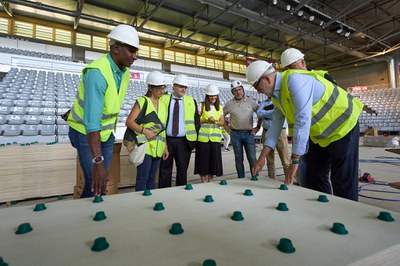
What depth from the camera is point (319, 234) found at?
61 centimetres

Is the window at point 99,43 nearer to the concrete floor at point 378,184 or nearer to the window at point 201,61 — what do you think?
the window at point 201,61

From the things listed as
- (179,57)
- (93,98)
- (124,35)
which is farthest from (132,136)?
(179,57)

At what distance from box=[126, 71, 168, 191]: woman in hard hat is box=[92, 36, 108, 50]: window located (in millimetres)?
14092

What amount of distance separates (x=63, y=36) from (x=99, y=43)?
194 cm

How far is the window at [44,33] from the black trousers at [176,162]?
1431 cm

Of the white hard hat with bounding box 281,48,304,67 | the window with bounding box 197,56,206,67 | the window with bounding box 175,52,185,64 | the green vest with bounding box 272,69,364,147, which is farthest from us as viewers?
the window with bounding box 197,56,206,67

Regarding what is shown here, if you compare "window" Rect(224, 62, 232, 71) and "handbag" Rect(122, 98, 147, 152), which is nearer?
"handbag" Rect(122, 98, 147, 152)

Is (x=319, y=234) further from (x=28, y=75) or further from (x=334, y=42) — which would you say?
(x=334, y=42)

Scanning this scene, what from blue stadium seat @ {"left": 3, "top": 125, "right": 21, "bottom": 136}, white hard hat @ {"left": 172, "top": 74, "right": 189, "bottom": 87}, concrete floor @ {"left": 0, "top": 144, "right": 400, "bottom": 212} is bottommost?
concrete floor @ {"left": 0, "top": 144, "right": 400, "bottom": 212}

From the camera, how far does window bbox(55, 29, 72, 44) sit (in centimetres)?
1294

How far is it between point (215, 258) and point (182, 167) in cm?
196

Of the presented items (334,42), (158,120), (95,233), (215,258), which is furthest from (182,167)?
(334,42)

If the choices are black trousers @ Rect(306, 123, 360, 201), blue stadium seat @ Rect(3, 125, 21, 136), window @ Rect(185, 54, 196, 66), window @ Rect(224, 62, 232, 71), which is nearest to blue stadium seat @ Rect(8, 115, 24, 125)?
blue stadium seat @ Rect(3, 125, 21, 136)

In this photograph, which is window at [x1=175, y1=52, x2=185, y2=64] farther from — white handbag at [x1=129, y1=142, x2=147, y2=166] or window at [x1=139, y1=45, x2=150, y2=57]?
white handbag at [x1=129, y1=142, x2=147, y2=166]
